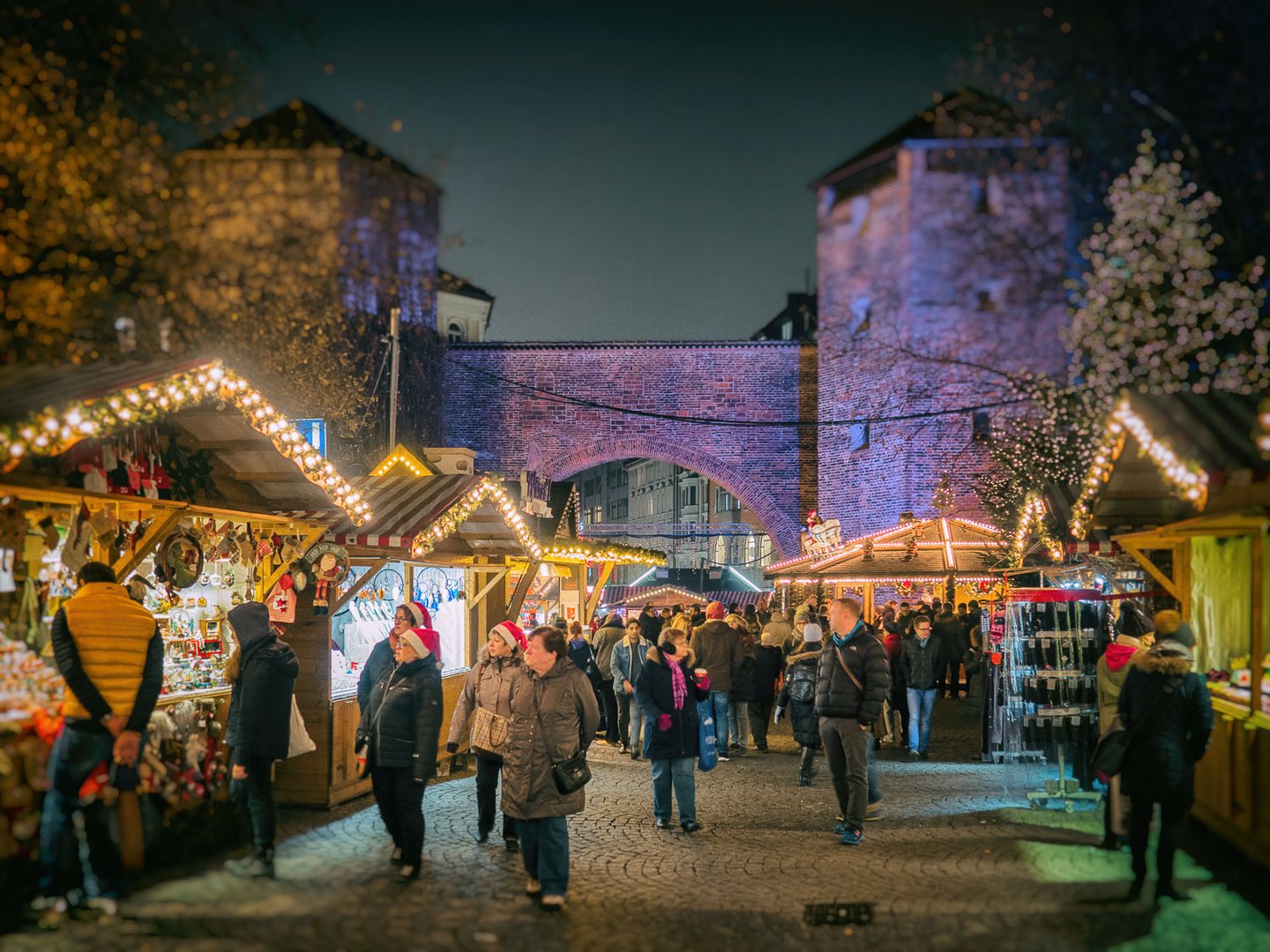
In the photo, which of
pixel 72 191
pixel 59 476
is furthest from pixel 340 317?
pixel 59 476

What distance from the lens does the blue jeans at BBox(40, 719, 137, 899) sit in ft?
19.5

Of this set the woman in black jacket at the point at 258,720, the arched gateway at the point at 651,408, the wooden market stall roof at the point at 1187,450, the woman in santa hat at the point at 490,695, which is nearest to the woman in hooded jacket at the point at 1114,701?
the wooden market stall roof at the point at 1187,450

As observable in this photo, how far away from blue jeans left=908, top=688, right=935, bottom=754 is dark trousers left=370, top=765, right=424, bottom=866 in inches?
304

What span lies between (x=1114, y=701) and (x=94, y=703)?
22.3ft

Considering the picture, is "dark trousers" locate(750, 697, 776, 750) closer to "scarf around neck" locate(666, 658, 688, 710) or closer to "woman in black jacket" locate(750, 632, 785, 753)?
"woman in black jacket" locate(750, 632, 785, 753)

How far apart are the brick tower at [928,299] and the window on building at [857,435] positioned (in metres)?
0.04

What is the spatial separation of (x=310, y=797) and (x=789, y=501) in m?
25.0

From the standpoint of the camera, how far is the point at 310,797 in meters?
9.12

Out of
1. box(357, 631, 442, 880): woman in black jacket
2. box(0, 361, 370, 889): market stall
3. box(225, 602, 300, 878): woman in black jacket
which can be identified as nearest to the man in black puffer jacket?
box(357, 631, 442, 880): woman in black jacket

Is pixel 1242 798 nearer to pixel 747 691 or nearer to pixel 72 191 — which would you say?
pixel 747 691

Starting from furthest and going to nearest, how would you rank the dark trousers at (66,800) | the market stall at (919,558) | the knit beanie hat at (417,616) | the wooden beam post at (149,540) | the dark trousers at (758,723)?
the market stall at (919,558)
the dark trousers at (758,723)
the knit beanie hat at (417,616)
the wooden beam post at (149,540)
the dark trousers at (66,800)

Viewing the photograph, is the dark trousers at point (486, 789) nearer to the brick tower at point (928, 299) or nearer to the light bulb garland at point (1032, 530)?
the light bulb garland at point (1032, 530)

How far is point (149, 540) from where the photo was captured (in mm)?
7297

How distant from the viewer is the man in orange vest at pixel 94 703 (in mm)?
5973
